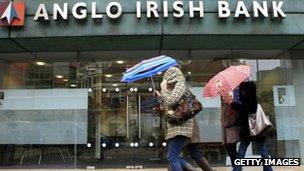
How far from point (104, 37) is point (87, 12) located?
0.71 m

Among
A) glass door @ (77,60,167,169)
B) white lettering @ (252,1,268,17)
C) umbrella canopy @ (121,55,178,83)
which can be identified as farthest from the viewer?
glass door @ (77,60,167,169)

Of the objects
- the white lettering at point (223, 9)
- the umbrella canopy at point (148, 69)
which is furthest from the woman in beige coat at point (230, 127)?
the white lettering at point (223, 9)

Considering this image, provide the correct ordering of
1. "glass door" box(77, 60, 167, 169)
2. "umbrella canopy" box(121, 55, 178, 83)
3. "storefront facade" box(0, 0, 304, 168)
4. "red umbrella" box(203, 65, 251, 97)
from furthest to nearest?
"glass door" box(77, 60, 167, 169) → "storefront facade" box(0, 0, 304, 168) → "red umbrella" box(203, 65, 251, 97) → "umbrella canopy" box(121, 55, 178, 83)

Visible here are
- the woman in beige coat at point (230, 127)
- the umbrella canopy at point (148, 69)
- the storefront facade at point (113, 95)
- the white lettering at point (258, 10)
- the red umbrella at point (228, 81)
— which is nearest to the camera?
the umbrella canopy at point (148, 69)

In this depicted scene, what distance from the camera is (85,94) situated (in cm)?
1213

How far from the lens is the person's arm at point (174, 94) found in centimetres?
642

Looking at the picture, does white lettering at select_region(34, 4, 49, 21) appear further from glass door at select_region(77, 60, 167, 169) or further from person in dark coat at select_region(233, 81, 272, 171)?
person in dark coat at select_region(233, 81, 272, 171)

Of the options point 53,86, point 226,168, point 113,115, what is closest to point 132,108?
point 113,115

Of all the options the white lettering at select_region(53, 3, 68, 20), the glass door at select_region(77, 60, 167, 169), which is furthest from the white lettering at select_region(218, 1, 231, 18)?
the white lettering at select_region(53, 3, 68, 20)

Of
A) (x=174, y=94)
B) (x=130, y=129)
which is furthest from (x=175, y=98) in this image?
(x=130, y=129)

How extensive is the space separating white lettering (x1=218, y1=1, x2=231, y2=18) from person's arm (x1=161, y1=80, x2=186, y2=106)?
4.39 meters

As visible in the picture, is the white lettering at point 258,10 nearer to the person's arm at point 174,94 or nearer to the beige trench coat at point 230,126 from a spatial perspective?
the beige trench coat at point 230,126

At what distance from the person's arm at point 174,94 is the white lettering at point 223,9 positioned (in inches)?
173

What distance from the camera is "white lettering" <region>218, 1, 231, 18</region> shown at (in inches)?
411
